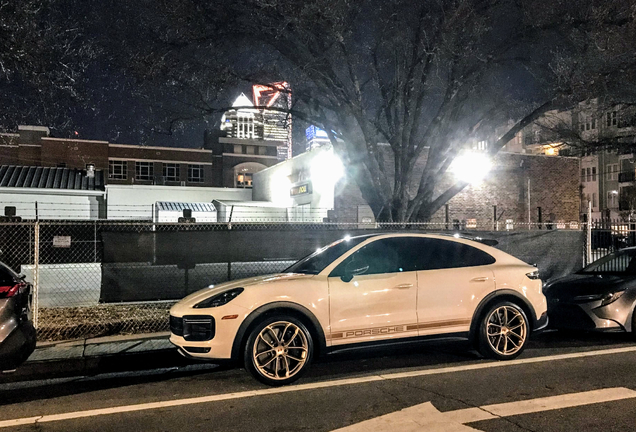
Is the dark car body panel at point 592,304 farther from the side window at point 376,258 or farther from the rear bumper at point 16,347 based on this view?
the rear bumper at point 16,347

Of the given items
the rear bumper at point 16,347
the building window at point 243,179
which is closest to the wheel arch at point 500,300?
the rear bumper at point 16,347

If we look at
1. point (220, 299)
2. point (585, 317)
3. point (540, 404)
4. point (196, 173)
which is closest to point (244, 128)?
point (196, 173)

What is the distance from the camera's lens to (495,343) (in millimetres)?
6496

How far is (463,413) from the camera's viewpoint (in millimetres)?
4586

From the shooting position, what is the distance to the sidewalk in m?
6.23

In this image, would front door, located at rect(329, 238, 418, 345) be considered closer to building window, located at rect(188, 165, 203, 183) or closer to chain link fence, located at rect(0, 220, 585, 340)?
chain link fence, located at rect(0, 220, 585, 340)

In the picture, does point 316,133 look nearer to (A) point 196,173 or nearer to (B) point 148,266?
(B) point 148,266

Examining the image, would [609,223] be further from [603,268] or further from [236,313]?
[236,313]

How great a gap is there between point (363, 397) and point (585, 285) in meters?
4.59

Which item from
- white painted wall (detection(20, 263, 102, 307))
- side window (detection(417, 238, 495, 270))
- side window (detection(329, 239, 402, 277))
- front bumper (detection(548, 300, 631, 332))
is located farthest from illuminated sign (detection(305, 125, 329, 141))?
side window (detection(329, 239, 402, 277))

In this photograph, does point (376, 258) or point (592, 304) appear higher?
point (376, 258)

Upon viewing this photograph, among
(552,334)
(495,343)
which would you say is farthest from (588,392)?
(552,334)

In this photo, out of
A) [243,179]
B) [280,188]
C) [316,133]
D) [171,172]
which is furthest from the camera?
[243,179]

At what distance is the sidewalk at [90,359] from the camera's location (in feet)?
20.4
